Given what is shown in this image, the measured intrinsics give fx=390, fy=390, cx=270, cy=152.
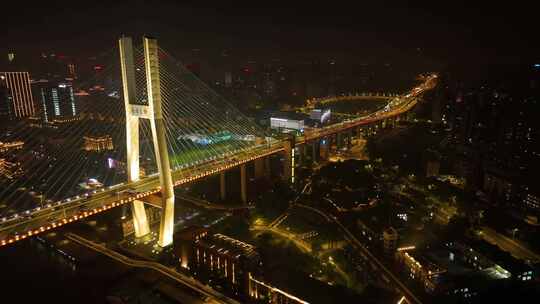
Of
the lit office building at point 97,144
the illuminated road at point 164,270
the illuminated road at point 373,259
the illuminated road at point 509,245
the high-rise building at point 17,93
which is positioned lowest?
the illuminated road at point 509,245

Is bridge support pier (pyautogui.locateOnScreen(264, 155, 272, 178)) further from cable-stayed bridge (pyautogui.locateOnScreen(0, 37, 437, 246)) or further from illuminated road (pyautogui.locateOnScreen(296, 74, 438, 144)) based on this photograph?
illuminated road (pyautogui.locateOnScreen(296, 74, 438, 144))

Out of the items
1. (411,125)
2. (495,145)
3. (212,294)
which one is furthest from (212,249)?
(411,125)

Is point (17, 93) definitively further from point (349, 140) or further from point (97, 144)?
point (349, 140)

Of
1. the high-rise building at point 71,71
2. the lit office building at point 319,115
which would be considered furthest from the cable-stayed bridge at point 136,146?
the lit office building at point 319,115

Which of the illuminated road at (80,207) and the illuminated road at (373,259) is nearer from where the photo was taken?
the illuminated road at (80,207)

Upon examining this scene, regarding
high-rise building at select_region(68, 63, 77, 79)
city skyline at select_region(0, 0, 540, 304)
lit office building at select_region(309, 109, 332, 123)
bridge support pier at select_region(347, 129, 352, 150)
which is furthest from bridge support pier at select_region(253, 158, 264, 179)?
high-rise building at select_region(68, 63, 77, 79)

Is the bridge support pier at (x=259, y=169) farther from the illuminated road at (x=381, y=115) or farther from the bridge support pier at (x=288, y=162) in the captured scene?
the illuminated road at (x=381, y=115)
